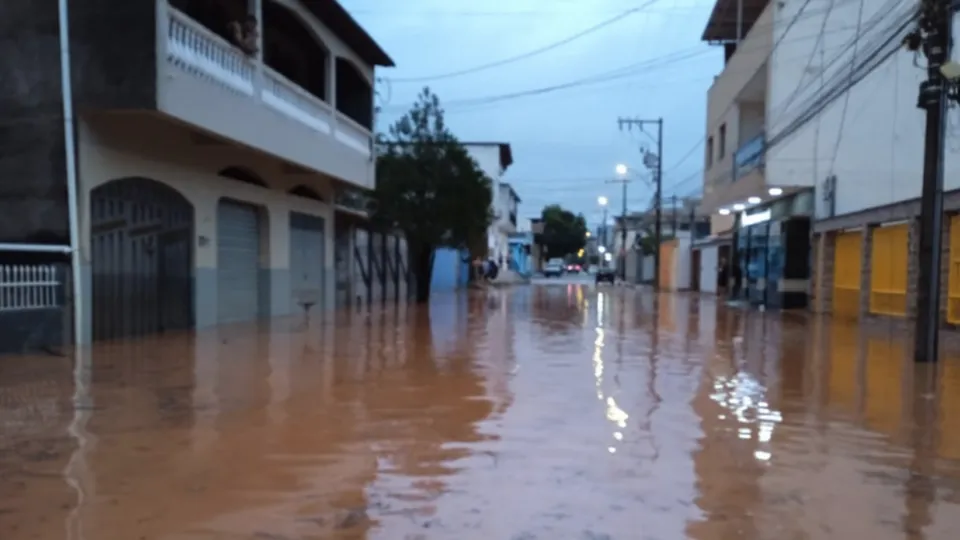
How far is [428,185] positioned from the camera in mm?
28422

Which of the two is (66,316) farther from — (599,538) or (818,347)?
(818,347)

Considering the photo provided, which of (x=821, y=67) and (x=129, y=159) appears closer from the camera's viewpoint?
(x=129, y=159)

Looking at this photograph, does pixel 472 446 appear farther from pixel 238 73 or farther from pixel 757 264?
pixel 757 264

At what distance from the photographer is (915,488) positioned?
5.97 meters

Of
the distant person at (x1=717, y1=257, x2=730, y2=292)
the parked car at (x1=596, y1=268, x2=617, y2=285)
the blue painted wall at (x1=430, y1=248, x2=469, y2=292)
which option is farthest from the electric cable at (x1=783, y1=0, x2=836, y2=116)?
the parked car at (x1=596, y1=268, x2=617, y2=285)

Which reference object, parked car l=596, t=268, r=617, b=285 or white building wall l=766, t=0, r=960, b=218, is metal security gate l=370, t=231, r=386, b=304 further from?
parked car l=596, t=268, r=617, b=285

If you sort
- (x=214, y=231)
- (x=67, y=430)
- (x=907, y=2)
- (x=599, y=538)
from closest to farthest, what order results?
(x=599, y=538) < (x=67, y=430) < (x=214, y=231) < (x=907, y=2)

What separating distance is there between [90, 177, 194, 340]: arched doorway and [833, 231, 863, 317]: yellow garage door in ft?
55.5

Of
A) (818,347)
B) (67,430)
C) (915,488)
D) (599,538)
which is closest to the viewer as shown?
(599,538)

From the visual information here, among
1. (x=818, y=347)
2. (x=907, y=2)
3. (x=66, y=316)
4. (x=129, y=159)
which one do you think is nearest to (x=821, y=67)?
(x=907, y=2)

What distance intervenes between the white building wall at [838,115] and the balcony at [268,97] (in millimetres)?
11683

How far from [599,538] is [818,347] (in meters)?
12.3

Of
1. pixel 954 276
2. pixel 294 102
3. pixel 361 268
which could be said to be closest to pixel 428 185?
pixel 361 268

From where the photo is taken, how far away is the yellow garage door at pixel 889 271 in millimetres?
20906
